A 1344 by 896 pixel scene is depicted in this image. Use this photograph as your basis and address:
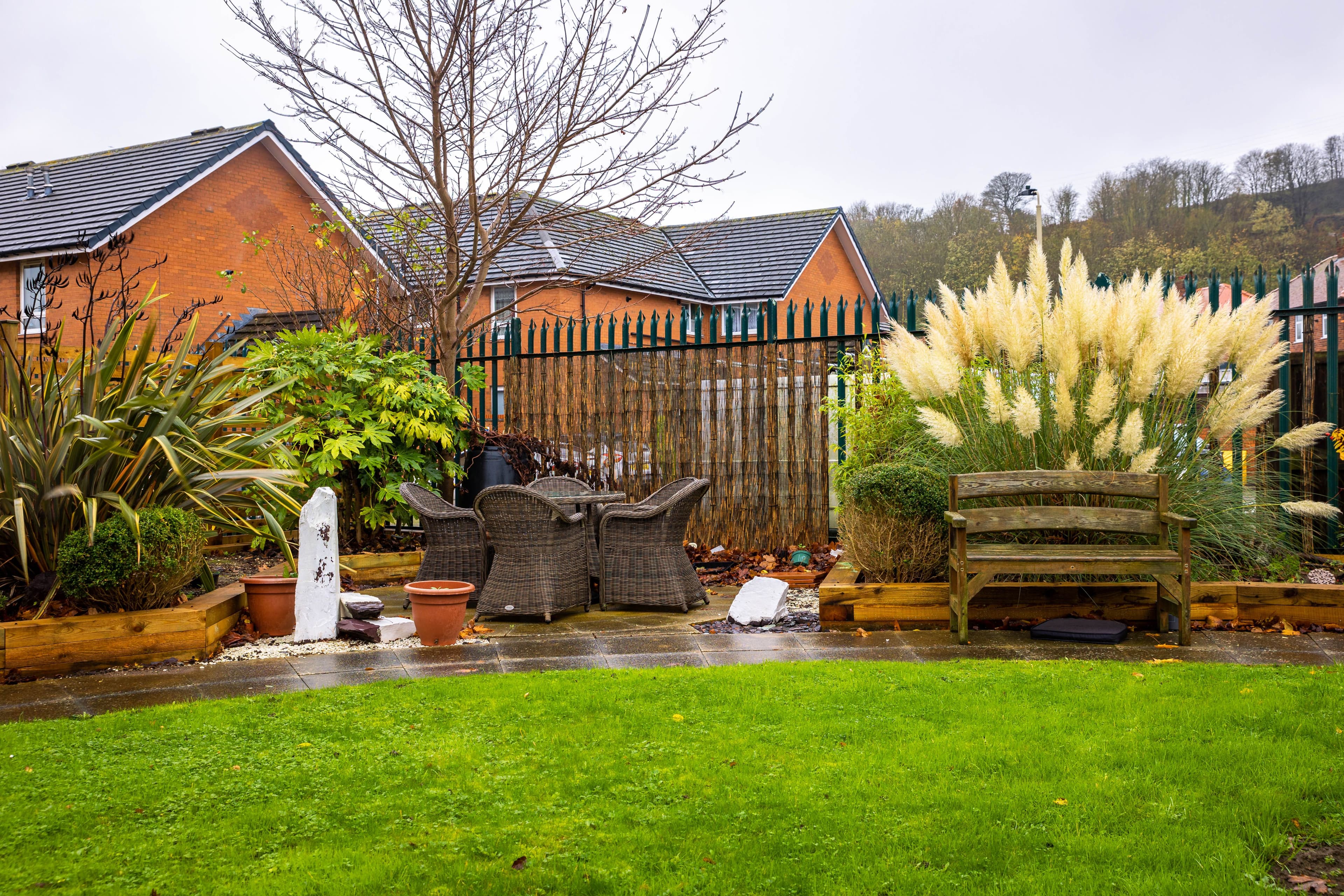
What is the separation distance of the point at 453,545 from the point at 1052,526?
3.97 meters

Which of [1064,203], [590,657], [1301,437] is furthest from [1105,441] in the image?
[1064,203]

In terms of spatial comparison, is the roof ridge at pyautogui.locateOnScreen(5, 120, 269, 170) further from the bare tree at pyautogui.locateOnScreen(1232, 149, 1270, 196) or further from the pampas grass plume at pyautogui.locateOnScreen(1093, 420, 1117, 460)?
the bare tree at pyautogui.locateOnScreen(1232, 149, 1270, 196)

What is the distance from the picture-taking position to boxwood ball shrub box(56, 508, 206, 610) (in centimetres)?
503

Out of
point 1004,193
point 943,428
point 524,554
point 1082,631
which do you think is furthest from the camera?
point 1004,193

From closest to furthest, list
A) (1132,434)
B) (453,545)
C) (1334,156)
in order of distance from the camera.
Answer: (1132,434) < (453,545) < (1334,156)

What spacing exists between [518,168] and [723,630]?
14.9 ft

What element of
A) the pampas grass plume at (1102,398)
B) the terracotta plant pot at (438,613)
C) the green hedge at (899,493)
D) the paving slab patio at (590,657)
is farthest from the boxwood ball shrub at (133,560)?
the pampas grass plume at (1102,398)

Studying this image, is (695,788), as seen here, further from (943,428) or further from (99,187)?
(99,187)

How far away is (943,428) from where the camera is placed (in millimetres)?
5965

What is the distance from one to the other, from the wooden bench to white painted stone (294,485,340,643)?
3.61 m

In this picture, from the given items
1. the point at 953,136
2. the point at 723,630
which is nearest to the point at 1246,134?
the point at 953,136

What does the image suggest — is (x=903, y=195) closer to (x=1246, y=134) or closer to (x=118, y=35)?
(x=1246, y=134)

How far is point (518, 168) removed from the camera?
8375mm

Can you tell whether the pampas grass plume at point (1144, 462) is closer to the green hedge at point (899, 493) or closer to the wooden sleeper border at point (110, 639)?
the green hedge at point (899, 493)
